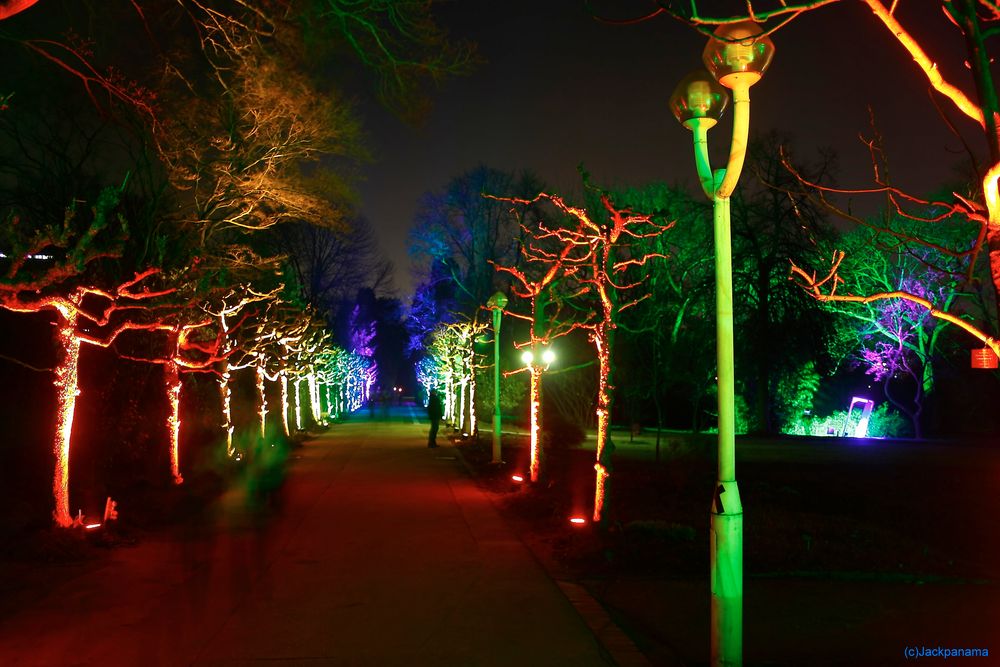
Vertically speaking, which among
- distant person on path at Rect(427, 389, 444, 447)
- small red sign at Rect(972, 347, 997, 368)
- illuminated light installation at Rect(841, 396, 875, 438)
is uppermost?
small red sign at Rect(972, 347, 997, 368)

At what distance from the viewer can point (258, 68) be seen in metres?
16.1

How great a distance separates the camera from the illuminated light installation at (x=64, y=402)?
445 inches

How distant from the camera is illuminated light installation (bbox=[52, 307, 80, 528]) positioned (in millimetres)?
11312

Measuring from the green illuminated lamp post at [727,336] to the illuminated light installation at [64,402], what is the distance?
8989 millimetres

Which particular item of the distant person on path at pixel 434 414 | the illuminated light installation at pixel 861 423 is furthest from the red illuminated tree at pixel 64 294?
the illuminated light installation at pixel 861 423

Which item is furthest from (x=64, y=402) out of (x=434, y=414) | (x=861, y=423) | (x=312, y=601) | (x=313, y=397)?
(x=861, y=423)

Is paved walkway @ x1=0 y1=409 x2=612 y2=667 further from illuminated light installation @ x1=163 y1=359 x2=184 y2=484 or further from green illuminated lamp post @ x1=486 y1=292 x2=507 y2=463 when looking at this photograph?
green illuminated lamp post @ x1=486 y1=292 x2=507 y2=463

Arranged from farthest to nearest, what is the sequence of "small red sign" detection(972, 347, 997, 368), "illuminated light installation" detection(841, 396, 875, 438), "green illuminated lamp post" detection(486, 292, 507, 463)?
"illuminated light installation" detection(841, 396, 875, 438) → "green illuminated lamp post" detection(486, 292, 507, 463) → "small red sign" detection(972, 347, 997, 368)

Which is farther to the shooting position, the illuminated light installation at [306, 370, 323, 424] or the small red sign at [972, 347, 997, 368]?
the illuminated light installation at [306, 370, 323, 424]

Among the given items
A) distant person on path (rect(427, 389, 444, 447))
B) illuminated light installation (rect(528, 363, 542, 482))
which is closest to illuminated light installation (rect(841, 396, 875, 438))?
distant person on path (rect(427, 389, 444, 447))

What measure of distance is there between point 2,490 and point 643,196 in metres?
22.6

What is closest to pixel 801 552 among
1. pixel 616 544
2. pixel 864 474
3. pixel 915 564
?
pixel 915 564

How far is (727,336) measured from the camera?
21.1ft

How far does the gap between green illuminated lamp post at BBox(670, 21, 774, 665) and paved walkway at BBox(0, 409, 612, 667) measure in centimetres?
117
